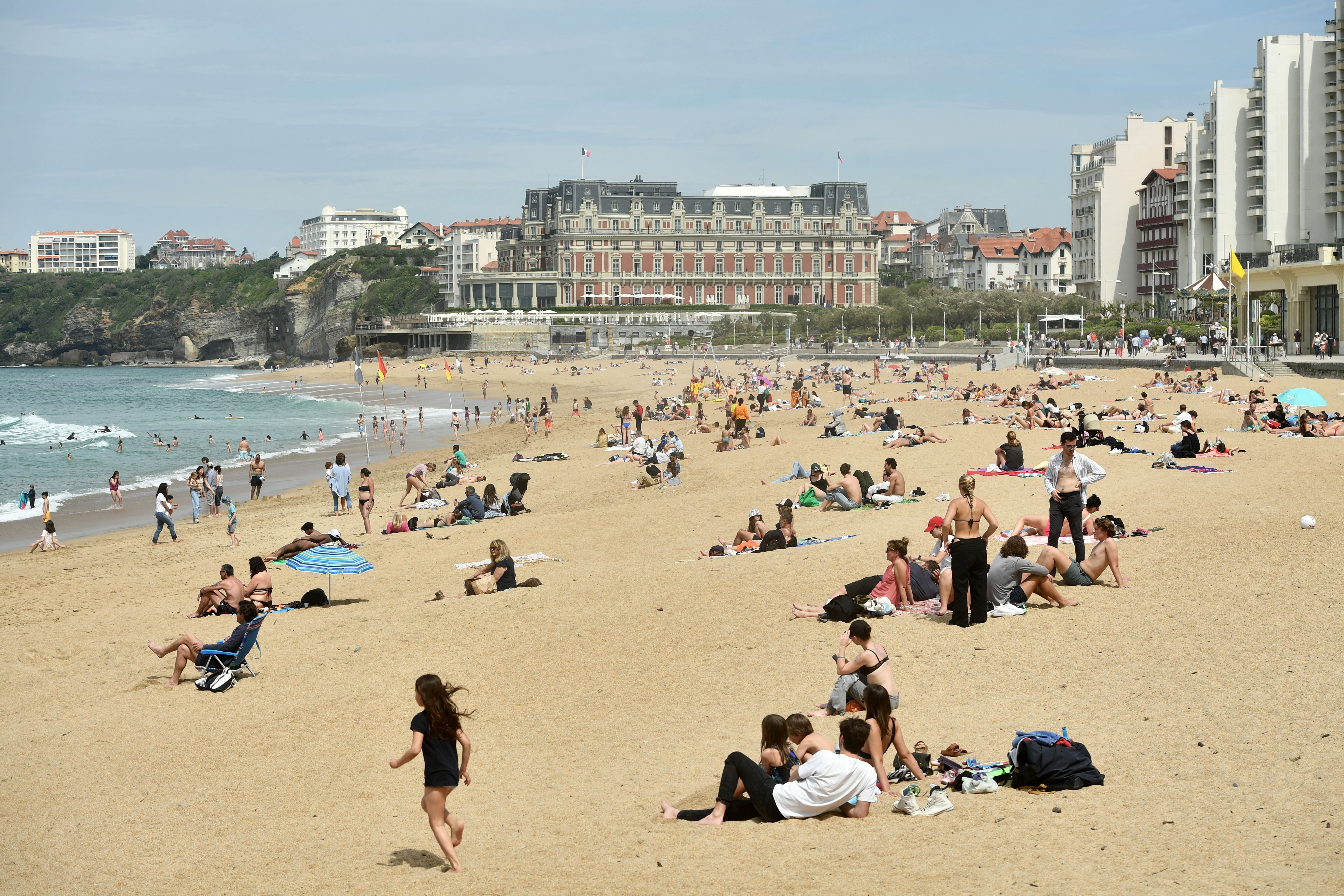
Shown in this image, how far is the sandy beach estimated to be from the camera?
5.82 metres

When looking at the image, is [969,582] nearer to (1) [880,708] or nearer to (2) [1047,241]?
(1) [880,708]

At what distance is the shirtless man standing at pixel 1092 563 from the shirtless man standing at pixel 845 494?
496 cm

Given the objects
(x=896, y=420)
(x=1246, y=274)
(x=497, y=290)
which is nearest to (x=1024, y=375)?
(x=1246, y=274)

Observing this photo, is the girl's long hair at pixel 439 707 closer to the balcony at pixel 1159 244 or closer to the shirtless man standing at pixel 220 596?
the shirtless man standing at pixel 220 596

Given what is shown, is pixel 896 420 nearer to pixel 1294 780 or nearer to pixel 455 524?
pixel 455 524

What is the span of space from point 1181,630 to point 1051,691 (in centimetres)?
163

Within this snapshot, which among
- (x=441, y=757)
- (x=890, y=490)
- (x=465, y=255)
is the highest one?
(x=465, y=255)

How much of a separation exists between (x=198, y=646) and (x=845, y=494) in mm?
8402

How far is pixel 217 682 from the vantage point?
9.78 meters

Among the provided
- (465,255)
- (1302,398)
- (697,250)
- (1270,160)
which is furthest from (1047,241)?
(1302,398)

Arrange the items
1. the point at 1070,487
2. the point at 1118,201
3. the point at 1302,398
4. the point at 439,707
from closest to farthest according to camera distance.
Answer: the point at 439,707 < the point at 1070,487 < the point at 1302,398 < the point at 1118,201

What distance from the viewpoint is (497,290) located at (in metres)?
108

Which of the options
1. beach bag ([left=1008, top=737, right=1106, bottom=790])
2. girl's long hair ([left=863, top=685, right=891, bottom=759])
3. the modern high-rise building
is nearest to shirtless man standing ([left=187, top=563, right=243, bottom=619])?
girl's long hair ([left=863, top=685, right=891, bottom=759])

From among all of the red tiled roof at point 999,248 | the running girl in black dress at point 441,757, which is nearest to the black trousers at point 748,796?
the running girl in black dress at point 441,757
